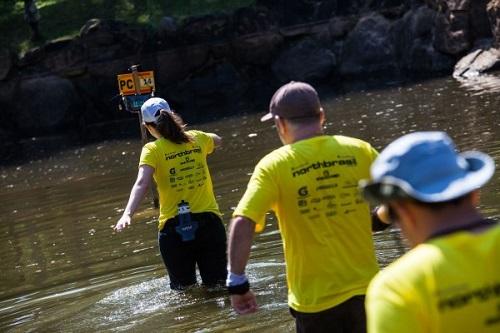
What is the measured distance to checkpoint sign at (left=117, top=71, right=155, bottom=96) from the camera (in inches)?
472

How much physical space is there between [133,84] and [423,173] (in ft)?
32.6

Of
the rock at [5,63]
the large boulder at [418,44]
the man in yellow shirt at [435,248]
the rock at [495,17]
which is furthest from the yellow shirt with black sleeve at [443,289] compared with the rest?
the rock at [5,63]

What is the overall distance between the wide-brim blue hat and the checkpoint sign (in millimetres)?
9751

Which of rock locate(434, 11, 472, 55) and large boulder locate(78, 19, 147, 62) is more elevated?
large boulder locate(78, 19, 147, 62)

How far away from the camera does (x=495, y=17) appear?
2514 centimetres

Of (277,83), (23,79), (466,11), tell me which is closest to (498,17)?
(466,11)

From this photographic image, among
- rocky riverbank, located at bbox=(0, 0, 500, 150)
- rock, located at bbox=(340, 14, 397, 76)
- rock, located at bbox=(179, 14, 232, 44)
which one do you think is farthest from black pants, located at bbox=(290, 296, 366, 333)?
rock, located at bbox=(179, 14, 232, 44)

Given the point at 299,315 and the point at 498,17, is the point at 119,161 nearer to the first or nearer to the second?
the point at 498,17

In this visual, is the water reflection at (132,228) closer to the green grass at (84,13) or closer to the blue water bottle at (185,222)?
the blue water bottle at (185,222)

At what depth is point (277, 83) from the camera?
28.9 metres

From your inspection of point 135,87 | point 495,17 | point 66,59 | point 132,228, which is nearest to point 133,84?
point 135,87

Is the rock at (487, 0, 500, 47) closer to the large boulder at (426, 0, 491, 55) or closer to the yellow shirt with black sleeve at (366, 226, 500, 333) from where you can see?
the large boulder at (426, 0, 491, 55)

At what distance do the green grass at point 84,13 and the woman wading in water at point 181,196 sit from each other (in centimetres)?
2265

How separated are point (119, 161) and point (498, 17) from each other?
11379mm
